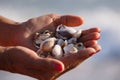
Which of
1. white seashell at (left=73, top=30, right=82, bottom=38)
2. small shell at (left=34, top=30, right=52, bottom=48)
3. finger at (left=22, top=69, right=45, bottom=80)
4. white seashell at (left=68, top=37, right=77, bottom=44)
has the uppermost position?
small shell at (left=34, top=30, right=52, bottom=48)

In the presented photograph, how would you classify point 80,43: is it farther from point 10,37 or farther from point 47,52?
point 10,37

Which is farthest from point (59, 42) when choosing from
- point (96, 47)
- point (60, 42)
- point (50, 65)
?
point (50, 65)

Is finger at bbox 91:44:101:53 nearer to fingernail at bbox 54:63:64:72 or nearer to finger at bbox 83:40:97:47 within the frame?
finger at bbox 83:40:97:47

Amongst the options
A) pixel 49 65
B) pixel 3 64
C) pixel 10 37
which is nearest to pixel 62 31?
pixel 10 37

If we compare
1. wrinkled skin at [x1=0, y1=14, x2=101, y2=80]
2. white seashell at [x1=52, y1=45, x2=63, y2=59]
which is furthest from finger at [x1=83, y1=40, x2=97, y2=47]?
white seashell at [x1=52, y1=45, x2=63, y2=59]

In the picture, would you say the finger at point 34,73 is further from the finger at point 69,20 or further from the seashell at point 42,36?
the finger at point 69,20

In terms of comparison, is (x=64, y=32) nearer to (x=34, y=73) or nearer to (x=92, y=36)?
(x=92, y=36)

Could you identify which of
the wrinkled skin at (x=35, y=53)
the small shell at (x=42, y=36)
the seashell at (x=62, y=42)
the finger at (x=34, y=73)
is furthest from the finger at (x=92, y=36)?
the finger at (x=34, y=73)
